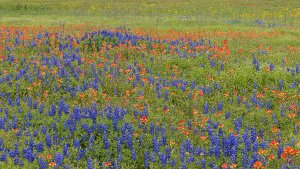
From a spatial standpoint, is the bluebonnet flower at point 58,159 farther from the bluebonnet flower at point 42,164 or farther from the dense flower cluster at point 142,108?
the bluebonnet flower at point 42,164

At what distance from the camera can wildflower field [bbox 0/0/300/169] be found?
7291mm

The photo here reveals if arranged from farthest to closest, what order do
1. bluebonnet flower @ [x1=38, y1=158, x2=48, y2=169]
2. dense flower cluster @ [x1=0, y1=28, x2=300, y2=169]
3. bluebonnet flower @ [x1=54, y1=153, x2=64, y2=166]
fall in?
dense flower cluster @ [x1=0, y1=28, x2=300, y2=169]
bluebonnet flower @ [x1=54, y1=153, x2=64, y2=166]
bluebonnet flower @ [x1=38, y1=158, x2=48, y2=169]

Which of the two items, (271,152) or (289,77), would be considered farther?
(289,77)

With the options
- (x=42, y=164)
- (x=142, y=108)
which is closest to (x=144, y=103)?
(x=142, y=108)

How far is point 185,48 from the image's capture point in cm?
1488

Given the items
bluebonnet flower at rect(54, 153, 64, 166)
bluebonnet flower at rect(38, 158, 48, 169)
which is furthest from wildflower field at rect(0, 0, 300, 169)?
bluebonnet flower at rect(38, 158, 48, 169)

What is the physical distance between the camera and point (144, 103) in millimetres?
10047

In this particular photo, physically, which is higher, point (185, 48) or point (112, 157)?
point (185, 48)

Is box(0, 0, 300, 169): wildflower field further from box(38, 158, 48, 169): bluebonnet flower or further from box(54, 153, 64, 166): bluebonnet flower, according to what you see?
box(38, 158, 48, 169): bluebonnet flower

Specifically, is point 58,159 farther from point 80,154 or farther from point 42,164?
point 80,154

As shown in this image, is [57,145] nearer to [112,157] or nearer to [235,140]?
[112,157]

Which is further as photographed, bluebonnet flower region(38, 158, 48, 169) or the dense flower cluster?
the dense flower cluster

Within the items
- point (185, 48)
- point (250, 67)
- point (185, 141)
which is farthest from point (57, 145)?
point (185, 48)

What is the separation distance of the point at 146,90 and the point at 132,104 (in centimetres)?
105
